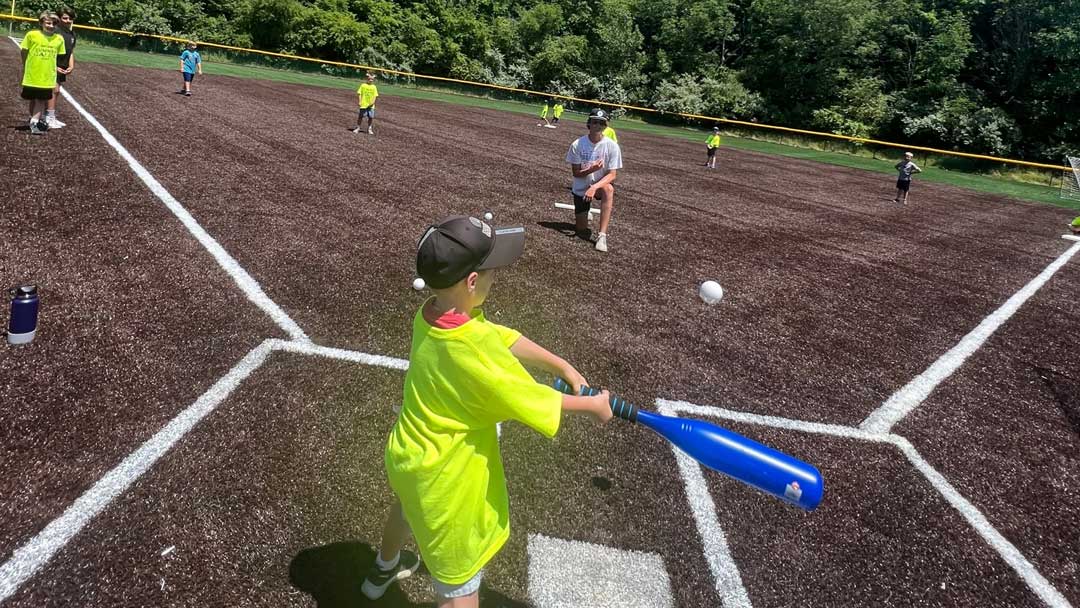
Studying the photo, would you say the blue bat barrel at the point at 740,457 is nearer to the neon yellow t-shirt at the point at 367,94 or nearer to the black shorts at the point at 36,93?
the black shorts at the point at 36,93

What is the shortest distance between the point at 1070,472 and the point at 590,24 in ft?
256

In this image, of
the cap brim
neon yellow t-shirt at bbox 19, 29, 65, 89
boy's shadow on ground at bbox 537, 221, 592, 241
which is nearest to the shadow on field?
boy's shadow on ground at bbox 537, 221, 592, 241

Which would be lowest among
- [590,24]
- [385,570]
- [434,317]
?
[385,570]

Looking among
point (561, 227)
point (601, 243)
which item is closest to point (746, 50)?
point (561, 227)

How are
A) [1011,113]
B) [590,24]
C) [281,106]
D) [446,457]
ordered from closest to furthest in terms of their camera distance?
[446,457] < [281,106] < [1011,113] < [590,24]

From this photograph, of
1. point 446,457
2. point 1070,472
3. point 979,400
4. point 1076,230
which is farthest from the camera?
point 1076,230

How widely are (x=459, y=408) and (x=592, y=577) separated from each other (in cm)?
159

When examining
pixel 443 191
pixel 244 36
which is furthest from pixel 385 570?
pixel 244 36

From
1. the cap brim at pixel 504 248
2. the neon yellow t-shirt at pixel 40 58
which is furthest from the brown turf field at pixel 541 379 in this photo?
the cap brim at pixel 504 248

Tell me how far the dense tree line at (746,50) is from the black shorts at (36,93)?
50.3 m

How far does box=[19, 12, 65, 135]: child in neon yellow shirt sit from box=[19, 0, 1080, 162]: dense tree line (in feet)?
165

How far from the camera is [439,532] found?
7.97 feet

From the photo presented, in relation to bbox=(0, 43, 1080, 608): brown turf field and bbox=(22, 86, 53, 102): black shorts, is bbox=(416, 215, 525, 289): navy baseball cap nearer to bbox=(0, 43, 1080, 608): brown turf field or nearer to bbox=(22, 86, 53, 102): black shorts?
bbox=(0, 43, 1080, 608): brown turf field

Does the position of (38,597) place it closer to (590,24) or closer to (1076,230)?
(1076,230)
